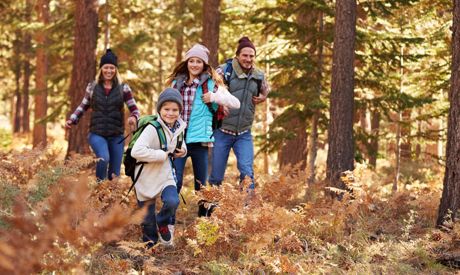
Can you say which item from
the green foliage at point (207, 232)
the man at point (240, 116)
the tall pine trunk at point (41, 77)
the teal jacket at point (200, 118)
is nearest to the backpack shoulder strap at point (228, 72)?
the man at point (240, 116)

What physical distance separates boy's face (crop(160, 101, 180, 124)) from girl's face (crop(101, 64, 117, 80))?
9.07ft

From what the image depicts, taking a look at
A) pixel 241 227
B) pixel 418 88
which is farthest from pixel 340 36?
pixel 418 88

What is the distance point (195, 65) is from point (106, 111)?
2.26m

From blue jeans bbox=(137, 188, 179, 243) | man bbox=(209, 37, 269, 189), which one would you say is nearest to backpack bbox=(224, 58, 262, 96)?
man bbox=(209, 37, 269, 189)

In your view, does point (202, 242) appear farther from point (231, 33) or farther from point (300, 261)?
point (231, 33)

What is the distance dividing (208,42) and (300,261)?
9.31 metres

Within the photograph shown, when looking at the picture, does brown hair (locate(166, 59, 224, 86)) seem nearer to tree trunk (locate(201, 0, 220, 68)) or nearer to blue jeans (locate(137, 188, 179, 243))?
blue jeans (locate(137, 188, 179, 243))

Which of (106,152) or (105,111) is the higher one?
(105,111)

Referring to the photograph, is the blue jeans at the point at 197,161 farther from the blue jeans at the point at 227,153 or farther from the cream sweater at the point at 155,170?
the cream sweater at the point at 155,170

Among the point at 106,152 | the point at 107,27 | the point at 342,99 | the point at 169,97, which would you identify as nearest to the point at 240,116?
the point at 169,97

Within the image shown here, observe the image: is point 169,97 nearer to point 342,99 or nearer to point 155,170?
point 155,170

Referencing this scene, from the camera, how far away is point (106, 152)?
8875 millimetres

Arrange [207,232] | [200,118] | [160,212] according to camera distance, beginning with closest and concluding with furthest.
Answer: [207,232]
[160,212]
[200,118]

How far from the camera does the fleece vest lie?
7.95 meters
